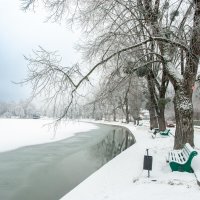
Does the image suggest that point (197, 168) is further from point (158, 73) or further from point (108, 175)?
point (158, 73)

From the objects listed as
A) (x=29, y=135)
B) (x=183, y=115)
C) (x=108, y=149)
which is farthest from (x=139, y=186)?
(x=29, y=135)

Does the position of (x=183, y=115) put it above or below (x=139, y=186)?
above

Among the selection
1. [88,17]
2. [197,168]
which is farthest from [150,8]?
[197,168]

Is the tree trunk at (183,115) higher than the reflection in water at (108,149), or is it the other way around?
the tree trunk at (183,115)

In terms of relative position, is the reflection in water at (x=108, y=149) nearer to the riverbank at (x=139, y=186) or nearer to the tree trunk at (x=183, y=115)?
the tree trunk at (x=183, y=115)

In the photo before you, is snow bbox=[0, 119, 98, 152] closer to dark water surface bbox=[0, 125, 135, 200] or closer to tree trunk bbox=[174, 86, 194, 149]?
dark water surface bbox=[0, 125, 135, 200]

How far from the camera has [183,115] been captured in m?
13.3

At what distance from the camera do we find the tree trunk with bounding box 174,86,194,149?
13.3 m

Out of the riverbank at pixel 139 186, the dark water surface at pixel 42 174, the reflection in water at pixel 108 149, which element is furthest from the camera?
the reflection in water at pixel 108 149

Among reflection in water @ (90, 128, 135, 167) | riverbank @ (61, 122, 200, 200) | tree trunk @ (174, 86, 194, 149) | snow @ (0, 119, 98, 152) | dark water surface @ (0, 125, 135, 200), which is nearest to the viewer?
riverbank @ (61, 122, 200, 200)

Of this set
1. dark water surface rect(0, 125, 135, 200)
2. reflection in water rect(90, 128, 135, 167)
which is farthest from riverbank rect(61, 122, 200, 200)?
reflection in water rect(90, 128, 135, 167)

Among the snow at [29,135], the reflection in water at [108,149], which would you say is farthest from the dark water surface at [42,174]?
the snow at [29,135]

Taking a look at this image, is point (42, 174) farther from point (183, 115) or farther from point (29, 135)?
point (29, 135)

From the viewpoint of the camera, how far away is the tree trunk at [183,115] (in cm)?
1330
